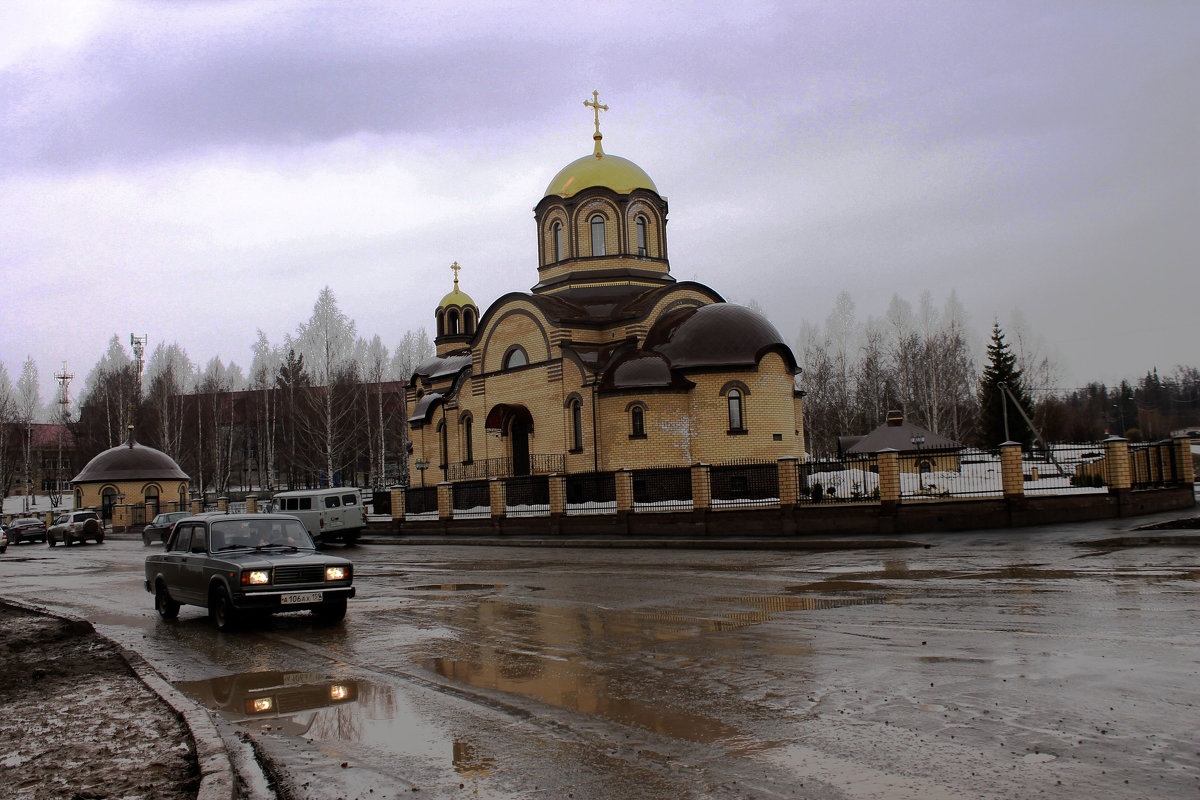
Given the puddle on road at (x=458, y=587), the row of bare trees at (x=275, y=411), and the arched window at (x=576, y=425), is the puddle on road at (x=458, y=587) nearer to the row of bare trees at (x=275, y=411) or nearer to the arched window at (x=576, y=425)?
the arched window at (x=576, y=425)

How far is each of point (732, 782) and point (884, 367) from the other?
6747 centimetres

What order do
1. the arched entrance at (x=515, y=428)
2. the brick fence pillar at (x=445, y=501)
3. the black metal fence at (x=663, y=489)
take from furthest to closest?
the arched entrance at (x=515, y=428)
the brick fence pillar at (x=445, y=501)
the black metal fence at (x=663, y=489)

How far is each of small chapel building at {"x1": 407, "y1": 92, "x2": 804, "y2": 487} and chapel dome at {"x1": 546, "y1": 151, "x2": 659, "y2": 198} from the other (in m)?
0.06

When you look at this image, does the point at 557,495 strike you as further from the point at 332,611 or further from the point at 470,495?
the point at 332,611

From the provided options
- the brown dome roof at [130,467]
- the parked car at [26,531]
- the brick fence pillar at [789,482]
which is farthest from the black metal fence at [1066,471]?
the brown dome roof at [130,467]

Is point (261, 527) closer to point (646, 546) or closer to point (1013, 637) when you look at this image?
point (1013, 637)

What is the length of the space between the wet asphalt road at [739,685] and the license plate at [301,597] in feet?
1.09

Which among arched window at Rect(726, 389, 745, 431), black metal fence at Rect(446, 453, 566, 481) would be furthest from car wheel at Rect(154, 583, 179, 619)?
arched window at Rect(726, 389, 745, 431)

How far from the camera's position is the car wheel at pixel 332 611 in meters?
10.5

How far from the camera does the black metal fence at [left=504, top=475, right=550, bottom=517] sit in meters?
29.2

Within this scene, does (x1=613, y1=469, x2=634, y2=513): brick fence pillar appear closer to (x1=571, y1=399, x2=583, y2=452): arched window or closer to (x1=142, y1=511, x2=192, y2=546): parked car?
(x1=571, y1=399, x2=583, y2=452): arched window

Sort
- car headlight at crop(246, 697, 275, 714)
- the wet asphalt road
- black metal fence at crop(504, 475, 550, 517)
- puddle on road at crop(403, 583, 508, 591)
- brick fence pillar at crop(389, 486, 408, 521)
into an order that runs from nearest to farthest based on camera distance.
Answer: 1. the wet asphalt road
2. car headlight at crop(246, 697, 275, 714)
3. puddle on road at crop(403, 583, 508, 591)
4. black metal fence at crop(504, 475, 550, 517)
5. brick fence pillar at crop(389, 486, 408, 521)

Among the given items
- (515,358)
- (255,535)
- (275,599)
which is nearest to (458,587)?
(255,535)

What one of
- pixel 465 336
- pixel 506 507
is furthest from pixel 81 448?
pixel 506 507
